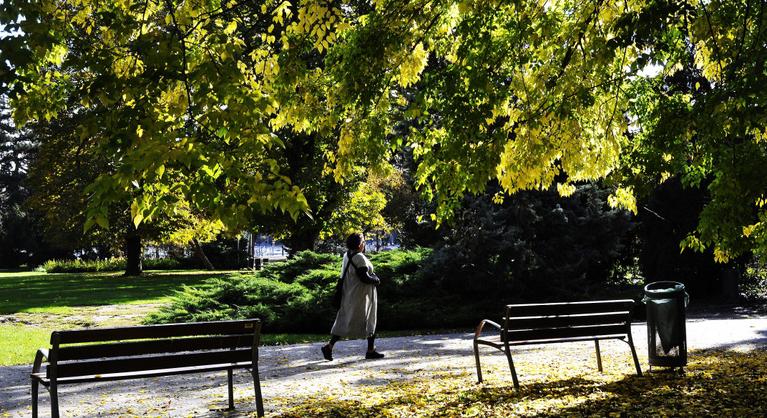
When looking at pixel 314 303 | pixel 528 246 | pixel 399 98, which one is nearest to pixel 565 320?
pixel 399 98

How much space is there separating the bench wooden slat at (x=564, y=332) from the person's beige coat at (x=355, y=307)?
8.78ft

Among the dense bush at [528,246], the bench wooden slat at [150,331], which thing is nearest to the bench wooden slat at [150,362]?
the bench wooden slat at [150,331]

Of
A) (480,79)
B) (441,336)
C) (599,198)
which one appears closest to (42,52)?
(480,79)

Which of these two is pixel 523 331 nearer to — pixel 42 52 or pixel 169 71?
pixel 169 71

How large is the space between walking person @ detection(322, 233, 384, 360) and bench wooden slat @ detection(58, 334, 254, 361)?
3.25 metres

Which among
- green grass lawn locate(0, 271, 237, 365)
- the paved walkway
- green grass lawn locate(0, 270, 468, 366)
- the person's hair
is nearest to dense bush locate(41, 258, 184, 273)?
green grass lawn locate(0, 271, 237, 365)

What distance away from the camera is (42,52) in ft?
19.7

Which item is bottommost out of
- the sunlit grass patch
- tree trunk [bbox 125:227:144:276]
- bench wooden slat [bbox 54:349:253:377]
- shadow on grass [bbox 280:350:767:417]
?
shadow on grass [bbox 280:350:767:417]

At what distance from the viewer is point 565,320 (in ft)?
26.4

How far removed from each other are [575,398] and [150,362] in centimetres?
393

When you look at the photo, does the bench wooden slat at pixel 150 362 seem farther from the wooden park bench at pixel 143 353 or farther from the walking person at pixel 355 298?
the walking person at pixel 355 298

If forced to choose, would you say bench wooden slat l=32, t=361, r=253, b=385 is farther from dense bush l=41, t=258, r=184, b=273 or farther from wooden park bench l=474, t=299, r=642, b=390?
dense bush l=41, t=258, r=184, b=273

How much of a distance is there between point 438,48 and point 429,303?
7.20m

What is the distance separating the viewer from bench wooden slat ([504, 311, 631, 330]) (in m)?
7.83
